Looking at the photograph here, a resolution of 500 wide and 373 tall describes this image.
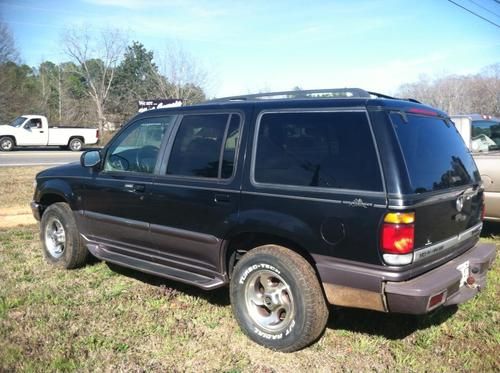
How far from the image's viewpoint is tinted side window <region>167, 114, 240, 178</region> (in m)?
3.80

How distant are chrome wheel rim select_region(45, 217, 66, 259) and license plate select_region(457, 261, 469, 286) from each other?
13.6 feet

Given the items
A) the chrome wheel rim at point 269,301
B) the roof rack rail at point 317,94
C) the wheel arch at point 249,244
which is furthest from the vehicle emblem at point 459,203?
the chrome wheel rim at point 269,301

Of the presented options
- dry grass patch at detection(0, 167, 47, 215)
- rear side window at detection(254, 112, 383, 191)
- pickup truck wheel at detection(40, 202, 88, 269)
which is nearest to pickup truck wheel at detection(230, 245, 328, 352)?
rear side window at detection(254, 112, 383, 191)

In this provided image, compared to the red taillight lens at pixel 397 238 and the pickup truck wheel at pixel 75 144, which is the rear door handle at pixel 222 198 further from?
the pickup truck wheel at pixel 75 144

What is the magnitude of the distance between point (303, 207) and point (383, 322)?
1474 millimetres

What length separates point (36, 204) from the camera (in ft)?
18.6

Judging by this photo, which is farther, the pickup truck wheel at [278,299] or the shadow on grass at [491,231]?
the shadow on grass at [491,231]

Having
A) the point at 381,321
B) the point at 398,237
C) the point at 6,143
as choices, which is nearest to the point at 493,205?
the point at 381,321

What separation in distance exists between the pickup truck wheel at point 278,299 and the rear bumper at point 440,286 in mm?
542

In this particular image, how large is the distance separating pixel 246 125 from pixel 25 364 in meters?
2.33

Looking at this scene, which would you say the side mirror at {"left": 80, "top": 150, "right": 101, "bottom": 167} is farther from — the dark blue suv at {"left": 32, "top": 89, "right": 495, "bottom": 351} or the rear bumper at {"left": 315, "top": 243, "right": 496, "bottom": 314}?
the rear bumper at {"left": 315, "top": 243, "right": 496, "bottom": 314}

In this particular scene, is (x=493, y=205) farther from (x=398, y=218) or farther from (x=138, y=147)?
(x=138, y=147)

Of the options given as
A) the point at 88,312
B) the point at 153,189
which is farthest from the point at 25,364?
the point at 153,189

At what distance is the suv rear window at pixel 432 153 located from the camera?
3.13 metres
